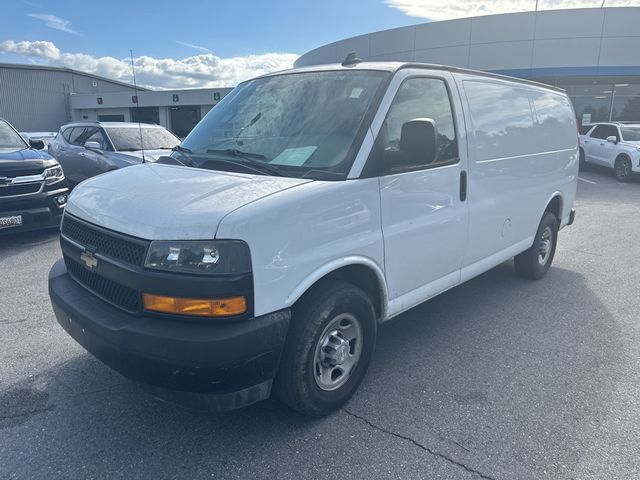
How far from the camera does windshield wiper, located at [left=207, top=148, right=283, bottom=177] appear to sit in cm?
310

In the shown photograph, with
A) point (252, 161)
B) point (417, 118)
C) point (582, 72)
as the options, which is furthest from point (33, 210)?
point (582, 72)

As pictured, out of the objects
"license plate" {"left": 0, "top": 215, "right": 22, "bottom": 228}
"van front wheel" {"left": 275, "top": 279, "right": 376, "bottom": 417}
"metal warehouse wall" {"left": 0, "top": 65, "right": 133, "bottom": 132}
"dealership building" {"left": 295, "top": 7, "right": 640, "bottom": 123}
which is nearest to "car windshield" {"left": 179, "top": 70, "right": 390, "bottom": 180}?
"van front wheel" {"left": 275, "top": 279, "right": 376, "bottom": 417}

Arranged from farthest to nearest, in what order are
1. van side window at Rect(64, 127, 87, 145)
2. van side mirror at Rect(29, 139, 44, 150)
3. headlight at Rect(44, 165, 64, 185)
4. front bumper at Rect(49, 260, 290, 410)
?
van side window at Rect(64, 127, 87, 145)
van side mirror at Rect(29, 139, 44, 150)
headlight at Rect(44, 165, 64, 185)
front bumper at Rect(49, 260, 290, 410)

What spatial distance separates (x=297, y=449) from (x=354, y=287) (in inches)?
39.5

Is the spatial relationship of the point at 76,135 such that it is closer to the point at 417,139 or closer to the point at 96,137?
the point at 96,137

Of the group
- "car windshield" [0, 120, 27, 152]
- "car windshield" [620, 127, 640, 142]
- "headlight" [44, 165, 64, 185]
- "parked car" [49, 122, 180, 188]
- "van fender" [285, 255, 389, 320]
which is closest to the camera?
"van fender" [285, 255, 389, 320]

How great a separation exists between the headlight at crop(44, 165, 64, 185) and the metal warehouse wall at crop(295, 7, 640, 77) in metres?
22.4

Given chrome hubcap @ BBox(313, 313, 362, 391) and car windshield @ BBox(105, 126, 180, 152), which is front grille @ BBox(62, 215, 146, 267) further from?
car windshield @ BBox(105, 126, 180, 152)

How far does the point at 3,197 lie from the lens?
22.5ft

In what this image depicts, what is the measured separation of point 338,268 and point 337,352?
21.0 inches

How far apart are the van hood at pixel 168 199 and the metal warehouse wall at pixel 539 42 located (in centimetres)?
2483

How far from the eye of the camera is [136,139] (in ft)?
32.9

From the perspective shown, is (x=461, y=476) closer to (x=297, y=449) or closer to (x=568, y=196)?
(x=297, y=449)

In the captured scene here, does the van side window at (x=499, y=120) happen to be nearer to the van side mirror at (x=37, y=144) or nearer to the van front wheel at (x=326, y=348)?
the van front wheel at (x=326, y=348)
